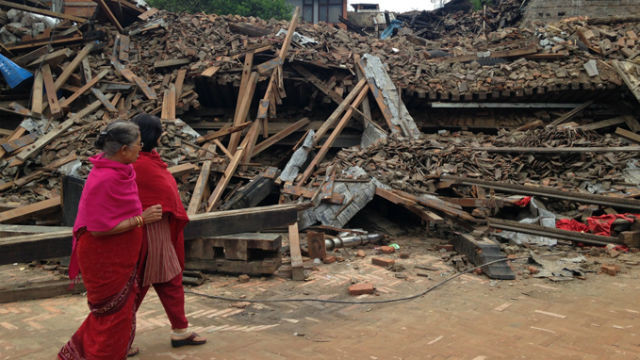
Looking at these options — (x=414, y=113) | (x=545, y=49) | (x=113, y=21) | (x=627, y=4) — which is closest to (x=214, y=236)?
(x=414, y=113)

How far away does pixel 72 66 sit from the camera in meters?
10.8

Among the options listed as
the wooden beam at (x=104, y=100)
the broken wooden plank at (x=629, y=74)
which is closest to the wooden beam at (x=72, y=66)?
the wooden beam at (x=104, y=100)

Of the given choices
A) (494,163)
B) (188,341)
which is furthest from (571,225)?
(188,341)

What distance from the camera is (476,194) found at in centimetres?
757

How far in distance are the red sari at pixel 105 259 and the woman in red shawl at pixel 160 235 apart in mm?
245

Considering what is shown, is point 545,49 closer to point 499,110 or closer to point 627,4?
point 499,110

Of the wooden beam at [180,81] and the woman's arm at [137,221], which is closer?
the woman's arm at [137,221]

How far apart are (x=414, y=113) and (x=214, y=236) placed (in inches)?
351

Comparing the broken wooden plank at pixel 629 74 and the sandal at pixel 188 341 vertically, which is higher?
the broken wooden plank at pixel 629 74

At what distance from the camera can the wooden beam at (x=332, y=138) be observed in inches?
350

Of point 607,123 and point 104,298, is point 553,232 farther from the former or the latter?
point 607,123

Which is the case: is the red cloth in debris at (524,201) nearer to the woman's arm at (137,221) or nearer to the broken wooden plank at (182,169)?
the broken wooden plank at (182,169)

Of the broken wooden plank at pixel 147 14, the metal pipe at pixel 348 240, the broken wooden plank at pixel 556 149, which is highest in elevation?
the broken wooden plank at pixel 147 14

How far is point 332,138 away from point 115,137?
7.51 meters
